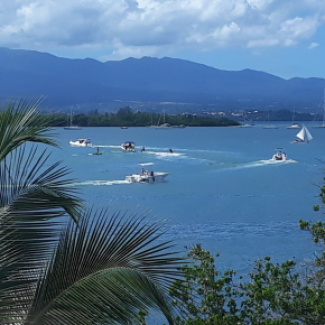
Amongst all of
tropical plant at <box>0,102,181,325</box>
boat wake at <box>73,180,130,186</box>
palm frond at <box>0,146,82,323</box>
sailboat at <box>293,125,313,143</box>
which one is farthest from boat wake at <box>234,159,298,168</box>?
tropical plant at <box>0,102,181,325</box>

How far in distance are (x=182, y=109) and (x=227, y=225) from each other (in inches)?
4781

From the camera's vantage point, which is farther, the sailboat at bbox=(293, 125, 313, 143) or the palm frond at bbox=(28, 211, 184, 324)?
the sailboat at bbox=(293, 125, 313, 143)

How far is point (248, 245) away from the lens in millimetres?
16547

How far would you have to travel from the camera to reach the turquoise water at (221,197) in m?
16.4

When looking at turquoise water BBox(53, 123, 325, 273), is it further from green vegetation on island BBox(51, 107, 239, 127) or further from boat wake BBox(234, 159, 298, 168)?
green vegetation on island BBox(51, 107, 239, 127)

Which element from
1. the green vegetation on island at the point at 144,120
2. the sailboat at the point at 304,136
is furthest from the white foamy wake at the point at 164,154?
the green vegetation on island at the point at 144,120

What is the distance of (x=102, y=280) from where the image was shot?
287 cm

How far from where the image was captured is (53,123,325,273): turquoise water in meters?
16.4

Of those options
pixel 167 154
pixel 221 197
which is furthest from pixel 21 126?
pixel 167 154

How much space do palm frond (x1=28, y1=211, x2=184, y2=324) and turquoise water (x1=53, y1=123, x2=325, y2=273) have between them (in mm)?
1007

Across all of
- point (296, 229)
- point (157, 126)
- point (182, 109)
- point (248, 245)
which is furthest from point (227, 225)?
point (182, 109)

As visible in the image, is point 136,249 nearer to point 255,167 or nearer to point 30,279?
point 30,279

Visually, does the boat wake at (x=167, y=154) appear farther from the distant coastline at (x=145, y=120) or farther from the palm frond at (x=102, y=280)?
the distant coastline at (x=145, y=120)

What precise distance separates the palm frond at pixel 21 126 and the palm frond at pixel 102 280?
61 centimetres
